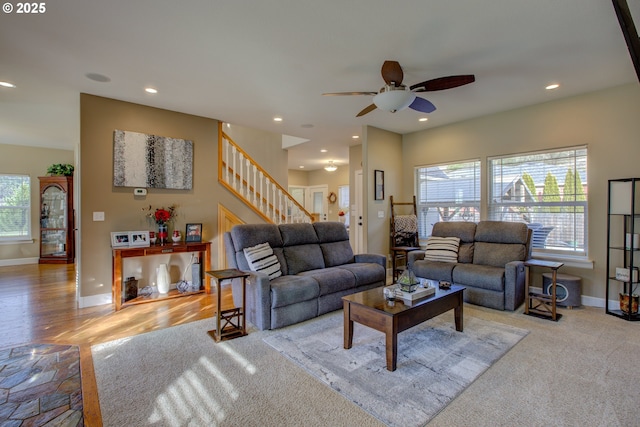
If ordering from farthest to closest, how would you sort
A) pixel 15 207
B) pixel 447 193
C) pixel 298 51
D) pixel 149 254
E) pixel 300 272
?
pixel 15 207 < pixel 447 193 < pixel 149 254 < pixel 300 272 < pixel 298 51

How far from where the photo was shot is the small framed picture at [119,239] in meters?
4.10

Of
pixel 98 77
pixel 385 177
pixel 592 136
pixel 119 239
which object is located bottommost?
pixel 119 239

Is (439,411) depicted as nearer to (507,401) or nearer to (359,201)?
(507,401)

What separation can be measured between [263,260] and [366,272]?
1.36 m

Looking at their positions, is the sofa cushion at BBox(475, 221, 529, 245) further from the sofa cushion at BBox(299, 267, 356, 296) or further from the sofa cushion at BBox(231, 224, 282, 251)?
the sofa cushion at BBox(231, 224, 282, 251)

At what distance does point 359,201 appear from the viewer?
6992mm

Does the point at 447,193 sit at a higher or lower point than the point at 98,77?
lower

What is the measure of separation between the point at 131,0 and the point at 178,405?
281cm

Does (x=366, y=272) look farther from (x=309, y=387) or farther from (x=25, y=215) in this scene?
(x=25, y=215)

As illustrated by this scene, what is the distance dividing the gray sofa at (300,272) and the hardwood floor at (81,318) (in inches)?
35.7

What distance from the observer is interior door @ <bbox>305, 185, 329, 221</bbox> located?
35.7 ft

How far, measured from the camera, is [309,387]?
2.17 metres

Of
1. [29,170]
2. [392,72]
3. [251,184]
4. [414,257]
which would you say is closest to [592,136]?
[414,257]

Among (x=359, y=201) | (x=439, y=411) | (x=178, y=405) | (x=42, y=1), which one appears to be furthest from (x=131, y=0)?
(x=359, y=201)
